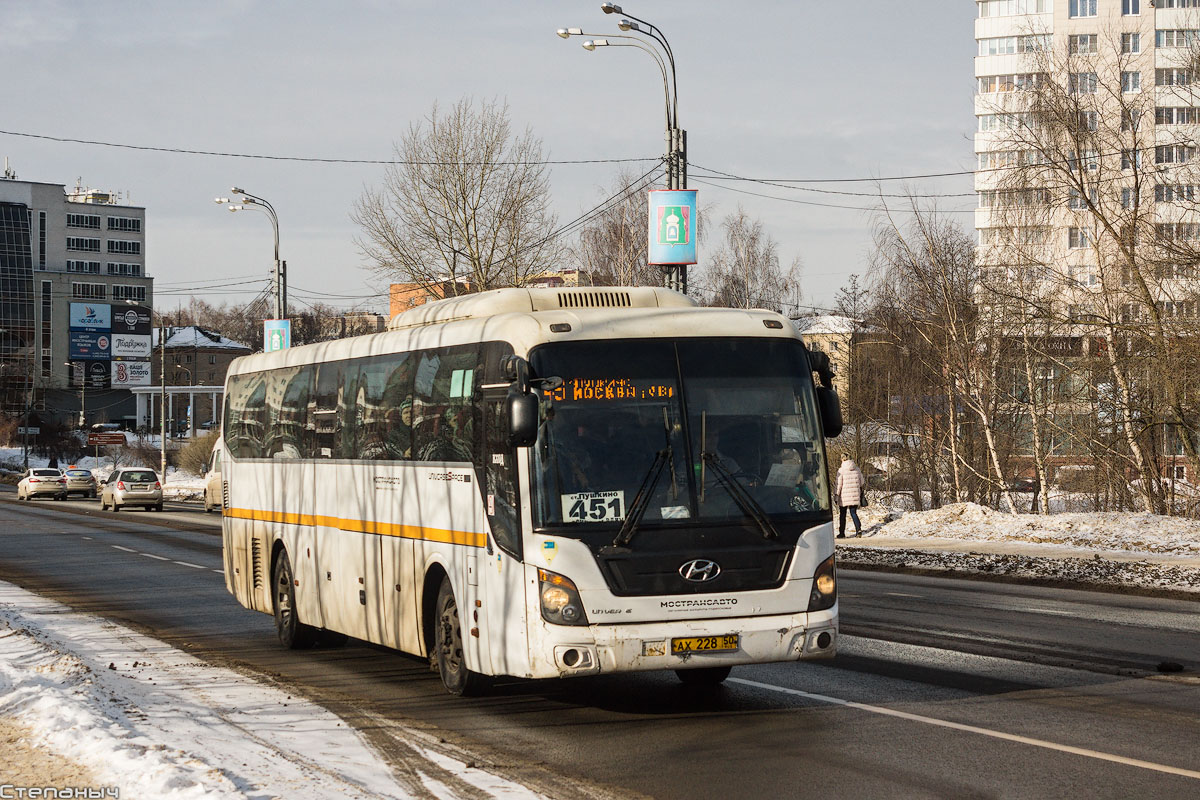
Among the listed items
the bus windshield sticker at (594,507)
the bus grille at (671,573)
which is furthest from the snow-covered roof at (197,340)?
the bus grille at (671,573)

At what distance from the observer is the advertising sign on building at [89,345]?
135250 mm

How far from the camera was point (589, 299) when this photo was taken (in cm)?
1101

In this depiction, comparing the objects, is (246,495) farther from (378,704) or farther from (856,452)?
(856,452)

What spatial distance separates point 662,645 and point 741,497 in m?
1.16

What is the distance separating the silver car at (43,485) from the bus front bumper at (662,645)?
60748 mm

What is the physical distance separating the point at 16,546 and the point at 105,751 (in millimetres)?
25611

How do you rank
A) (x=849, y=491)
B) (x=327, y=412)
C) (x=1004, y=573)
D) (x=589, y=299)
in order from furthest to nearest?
(x=849, y=491)
(x=1004, y=573)
(x=327, y=412)
(x=589, y=299)

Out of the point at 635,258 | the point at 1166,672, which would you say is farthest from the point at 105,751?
the point at 635,258

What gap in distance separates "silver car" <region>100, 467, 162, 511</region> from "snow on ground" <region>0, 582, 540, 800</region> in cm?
3957

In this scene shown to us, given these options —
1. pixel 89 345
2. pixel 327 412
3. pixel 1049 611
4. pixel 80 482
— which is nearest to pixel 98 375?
pixel 89 345

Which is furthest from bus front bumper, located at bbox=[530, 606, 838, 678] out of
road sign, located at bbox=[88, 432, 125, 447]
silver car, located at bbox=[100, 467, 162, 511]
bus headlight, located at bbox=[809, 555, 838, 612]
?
road sign, located at bbox=[88, 432, 125, 447]

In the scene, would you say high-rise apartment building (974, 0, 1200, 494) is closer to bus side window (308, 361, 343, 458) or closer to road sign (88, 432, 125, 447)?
bus side window (308, 361, 343, 458)

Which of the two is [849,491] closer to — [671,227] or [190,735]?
[671,227]

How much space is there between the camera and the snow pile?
24578 millimetres
